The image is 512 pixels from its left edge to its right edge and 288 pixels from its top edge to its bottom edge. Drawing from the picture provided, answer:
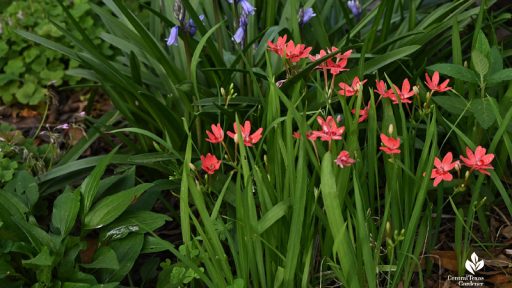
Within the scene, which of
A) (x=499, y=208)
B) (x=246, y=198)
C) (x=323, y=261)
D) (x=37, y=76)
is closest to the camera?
(x=246, y=198)

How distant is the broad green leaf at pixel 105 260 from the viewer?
254 cm

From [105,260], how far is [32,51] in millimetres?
2092

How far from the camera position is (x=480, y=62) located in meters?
2.68

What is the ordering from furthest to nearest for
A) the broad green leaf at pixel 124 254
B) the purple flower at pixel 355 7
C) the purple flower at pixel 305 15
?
the purple flower at pixel 355 7
the purple flower at pixel 305 15
the broad green leaf at pixel 124 254

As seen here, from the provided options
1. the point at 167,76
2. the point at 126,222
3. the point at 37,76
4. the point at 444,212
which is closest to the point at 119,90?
the point at 167,76

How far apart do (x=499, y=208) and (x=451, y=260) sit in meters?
0.38

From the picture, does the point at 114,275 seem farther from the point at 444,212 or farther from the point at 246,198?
the point at 444,212

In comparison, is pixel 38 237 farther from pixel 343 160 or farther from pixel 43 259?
pixel 343 160

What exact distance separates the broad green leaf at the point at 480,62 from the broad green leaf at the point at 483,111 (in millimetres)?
103

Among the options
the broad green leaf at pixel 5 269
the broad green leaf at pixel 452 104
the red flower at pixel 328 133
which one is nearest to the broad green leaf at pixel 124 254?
the broad green leaf at pixel 5 269

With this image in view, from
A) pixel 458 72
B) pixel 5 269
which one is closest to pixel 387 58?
pixel 458 72

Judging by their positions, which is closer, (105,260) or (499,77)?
(105,260)

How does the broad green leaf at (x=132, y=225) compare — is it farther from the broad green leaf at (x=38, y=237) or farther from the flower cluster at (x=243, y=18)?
the flower cluster at (x=243, y=18)

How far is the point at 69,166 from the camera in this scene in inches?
124
